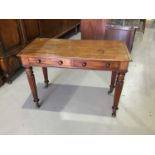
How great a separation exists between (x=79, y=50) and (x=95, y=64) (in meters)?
0.22

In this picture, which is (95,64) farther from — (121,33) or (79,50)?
(121,33)

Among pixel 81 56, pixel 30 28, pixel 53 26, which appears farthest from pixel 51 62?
pixel 53 26

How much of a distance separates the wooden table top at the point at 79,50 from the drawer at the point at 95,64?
37mm

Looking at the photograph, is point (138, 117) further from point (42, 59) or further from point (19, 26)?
point (19, 26)

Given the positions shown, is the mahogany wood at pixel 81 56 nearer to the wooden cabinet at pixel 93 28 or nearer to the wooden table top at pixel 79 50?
the wooden table top at pixel 79 50

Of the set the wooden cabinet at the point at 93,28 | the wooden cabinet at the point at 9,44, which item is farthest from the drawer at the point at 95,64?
the wooden cabinet at the point at 93,28

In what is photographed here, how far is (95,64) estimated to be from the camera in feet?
4.54

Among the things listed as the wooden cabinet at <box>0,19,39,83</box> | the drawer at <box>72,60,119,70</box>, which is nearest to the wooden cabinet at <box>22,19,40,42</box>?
the wooden cabinet at <box>0,19,39,83</box>

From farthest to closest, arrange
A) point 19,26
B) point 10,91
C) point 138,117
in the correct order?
point 19,26 → point 10,91 → point 138,117

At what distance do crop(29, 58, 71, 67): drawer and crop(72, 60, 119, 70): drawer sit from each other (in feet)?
0.23

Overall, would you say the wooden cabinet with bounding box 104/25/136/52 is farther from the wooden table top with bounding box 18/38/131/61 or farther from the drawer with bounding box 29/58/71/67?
the drawer with bounding box 29/58/71/67
